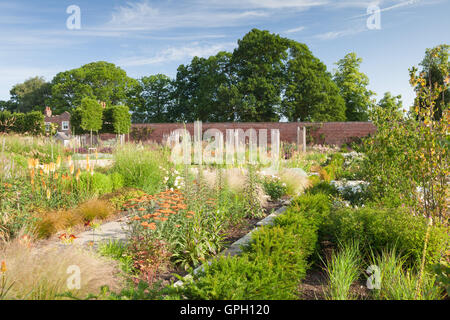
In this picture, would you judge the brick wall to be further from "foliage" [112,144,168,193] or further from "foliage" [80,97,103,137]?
"foliage" [112,144,168,193]

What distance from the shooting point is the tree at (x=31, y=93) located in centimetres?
3541

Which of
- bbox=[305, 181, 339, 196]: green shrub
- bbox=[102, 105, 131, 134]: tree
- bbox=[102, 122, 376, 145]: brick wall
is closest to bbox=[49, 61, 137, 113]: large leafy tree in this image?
bbox=[102, 105, 131, 134]: tree

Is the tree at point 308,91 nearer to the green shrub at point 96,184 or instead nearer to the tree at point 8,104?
the green shrub at point 96,184

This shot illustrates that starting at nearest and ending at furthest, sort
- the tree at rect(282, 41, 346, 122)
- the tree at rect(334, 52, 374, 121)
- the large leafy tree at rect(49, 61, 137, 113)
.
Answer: the tree at rect(282, 41, 346, 122) < the tree at rect(334, 52, 374, 121) < the large leafy tree at rect(49, 61, 137, 113)

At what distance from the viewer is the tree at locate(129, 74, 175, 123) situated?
3088 cm

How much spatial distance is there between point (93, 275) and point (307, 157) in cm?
1109

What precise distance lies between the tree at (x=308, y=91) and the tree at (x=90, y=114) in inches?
500

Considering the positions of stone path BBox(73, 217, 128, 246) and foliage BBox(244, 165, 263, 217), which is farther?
foliage BBox(244, 165, 263, 217)

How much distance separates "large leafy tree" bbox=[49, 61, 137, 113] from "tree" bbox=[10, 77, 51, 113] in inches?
160

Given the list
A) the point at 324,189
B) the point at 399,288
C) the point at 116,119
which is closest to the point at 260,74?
the point at 116,119

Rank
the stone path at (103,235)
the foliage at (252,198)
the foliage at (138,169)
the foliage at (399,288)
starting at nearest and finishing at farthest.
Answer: the foliage at (399,288) < the stone path at (103,235) < the foliage at (252,198) < the foliage at (138,169)

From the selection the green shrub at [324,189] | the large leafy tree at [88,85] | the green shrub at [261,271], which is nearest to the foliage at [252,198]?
the green shrub at [324,189]

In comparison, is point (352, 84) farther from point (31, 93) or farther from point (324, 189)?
point (31, 93)
